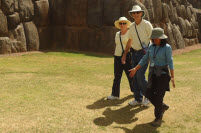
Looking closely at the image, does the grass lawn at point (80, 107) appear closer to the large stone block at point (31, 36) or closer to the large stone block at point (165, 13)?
the large stone block at point (31, 36)

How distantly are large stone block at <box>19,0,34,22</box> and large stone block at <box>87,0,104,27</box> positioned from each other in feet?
11.6

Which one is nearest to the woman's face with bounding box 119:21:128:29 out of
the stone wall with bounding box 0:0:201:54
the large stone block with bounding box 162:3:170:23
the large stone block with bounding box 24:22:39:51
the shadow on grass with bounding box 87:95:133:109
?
the shadow on grass with bounding box 87:95:133:109

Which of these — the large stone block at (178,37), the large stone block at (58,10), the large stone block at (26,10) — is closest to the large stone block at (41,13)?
the large stone block at (26,10)

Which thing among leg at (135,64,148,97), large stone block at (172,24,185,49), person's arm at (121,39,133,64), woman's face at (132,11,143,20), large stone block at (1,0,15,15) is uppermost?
large stone block at (1,0,15,15)

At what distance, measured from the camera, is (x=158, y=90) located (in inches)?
184

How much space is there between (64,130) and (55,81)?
3.83 m

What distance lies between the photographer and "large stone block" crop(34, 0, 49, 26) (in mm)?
16328

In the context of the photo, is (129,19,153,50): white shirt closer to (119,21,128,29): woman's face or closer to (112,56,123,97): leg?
(119,21,128,29): woman's face

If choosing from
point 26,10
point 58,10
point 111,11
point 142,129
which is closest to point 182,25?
point 111,11

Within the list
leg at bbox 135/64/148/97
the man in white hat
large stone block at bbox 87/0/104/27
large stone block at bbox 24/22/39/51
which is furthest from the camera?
large stone block at bbox 87/0/104/27

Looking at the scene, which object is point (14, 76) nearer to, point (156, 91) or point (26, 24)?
point (156, 91)

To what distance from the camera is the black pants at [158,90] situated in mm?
4672

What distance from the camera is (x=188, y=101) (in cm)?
632

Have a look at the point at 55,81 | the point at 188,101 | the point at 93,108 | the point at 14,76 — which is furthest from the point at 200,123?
the point at 14,76
